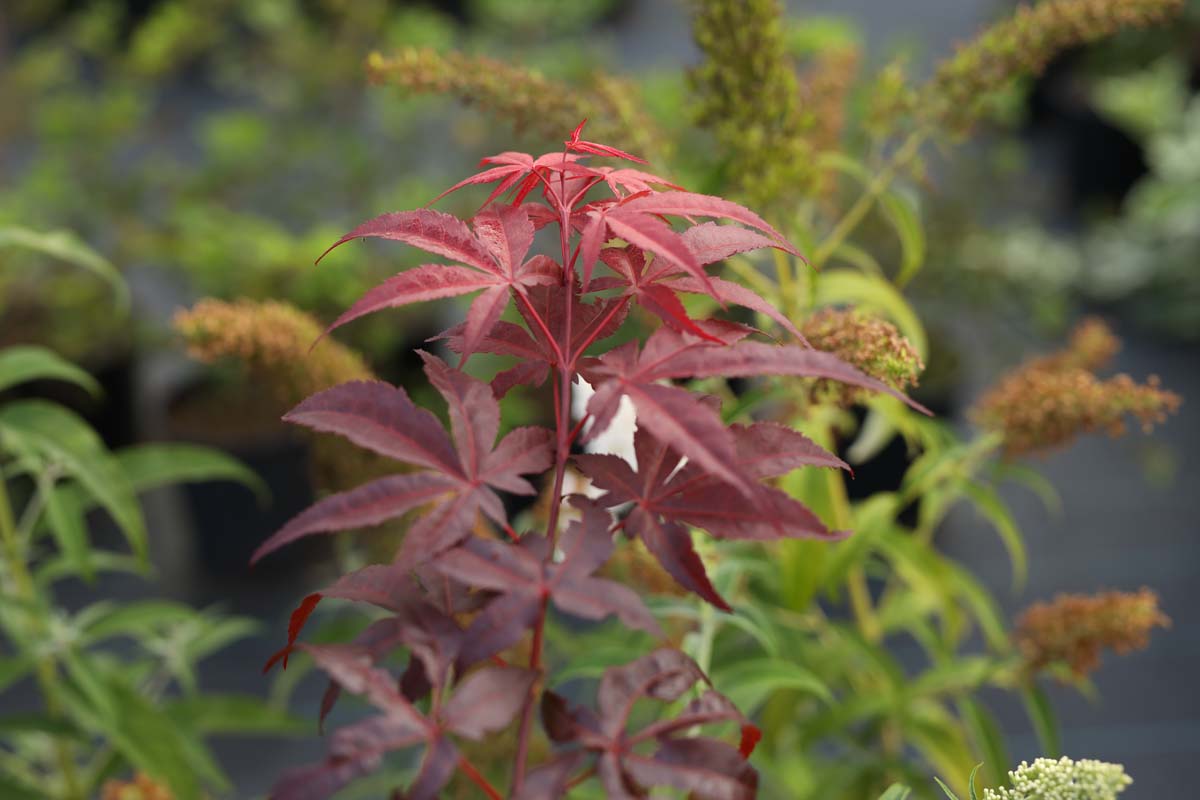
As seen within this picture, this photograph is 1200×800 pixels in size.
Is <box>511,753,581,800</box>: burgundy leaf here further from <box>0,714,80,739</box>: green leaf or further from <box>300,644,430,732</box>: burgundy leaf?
<box>0,714,80,739</box>: green leaf

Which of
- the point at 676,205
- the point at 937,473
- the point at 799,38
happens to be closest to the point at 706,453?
the point at 676,205

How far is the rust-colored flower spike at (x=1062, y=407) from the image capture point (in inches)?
25.7

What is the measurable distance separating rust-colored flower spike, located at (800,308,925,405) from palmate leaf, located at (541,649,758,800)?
0.63 ft

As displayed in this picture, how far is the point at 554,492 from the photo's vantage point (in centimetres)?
41

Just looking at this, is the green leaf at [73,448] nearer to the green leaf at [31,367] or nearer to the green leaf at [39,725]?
the green leaf at [31,367]

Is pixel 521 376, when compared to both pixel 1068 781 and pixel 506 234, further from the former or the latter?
pixel 1068 781

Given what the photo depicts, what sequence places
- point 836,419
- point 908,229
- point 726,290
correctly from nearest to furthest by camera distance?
1. point 726,290
2. point 908,229
3. point 836,419

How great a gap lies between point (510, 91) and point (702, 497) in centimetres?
35

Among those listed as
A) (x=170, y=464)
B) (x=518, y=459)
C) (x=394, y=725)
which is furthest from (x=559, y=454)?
(x=170, y=464)

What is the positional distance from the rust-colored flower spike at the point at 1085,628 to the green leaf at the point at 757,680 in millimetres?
156

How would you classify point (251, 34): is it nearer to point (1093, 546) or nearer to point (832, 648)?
point (1093, 546)

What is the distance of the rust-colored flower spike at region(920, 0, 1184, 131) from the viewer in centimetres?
68

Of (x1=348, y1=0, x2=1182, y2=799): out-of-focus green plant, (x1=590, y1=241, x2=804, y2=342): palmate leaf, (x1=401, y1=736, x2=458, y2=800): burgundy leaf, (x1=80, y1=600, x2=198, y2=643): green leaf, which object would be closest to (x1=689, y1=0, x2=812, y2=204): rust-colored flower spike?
(x1=348, y1=0, x2=1182, y2=799): out-of-focus green plant

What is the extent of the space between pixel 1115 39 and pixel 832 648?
7.70 feet
